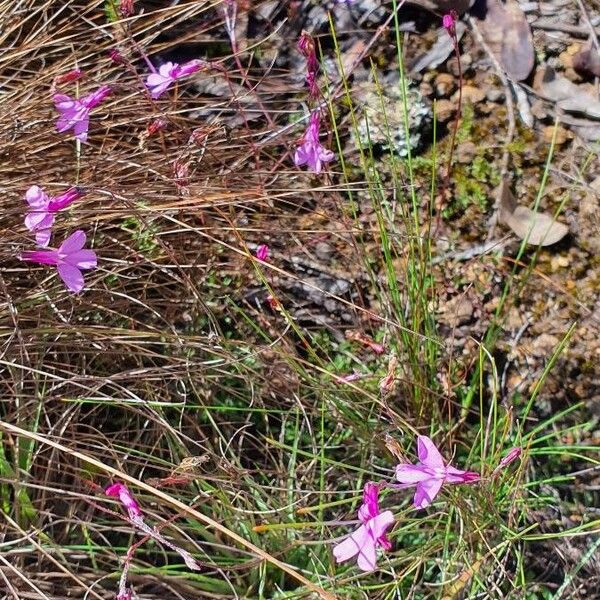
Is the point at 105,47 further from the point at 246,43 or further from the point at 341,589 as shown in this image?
the point at 341,589

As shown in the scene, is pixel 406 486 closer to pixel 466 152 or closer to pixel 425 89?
pixel 466 152

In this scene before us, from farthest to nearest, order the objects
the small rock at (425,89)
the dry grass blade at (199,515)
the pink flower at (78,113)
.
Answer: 1. the small rock at (425,89)
2. the pink flower at (78,113)
3. the dry grass blade at (199,515)

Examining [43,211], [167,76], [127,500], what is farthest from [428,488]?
[167,76]

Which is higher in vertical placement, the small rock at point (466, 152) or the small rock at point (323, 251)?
the small rock at point (466, 152)

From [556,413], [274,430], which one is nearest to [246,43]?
[274,430]

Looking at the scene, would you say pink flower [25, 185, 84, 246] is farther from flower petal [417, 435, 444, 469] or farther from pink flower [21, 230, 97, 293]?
flower petal [417, 435, 444, 469]

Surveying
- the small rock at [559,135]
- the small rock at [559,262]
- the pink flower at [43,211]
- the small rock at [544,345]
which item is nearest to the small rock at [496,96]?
the small rock at [559,135]

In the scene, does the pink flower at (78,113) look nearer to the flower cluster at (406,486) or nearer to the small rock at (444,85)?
the small rock at (444,85)
